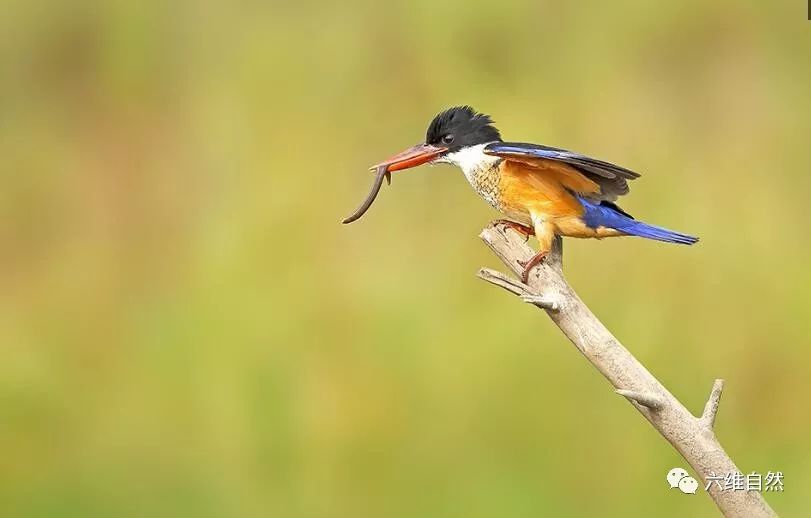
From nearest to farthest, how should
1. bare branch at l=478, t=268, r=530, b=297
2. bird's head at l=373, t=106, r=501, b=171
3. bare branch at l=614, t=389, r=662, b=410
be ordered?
bare branch at l=614, t=389, r=662, b=410 → bare branch at l=478, t=268, r=530, b=297 → bird's head at l=373, t=106, r=501, b=171

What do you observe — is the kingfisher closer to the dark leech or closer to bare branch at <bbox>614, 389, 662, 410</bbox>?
the dark leech

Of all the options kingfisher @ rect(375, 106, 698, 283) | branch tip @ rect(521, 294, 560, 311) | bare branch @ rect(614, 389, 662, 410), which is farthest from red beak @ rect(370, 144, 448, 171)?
bare branch @ rect(614, 389, 662, 410)

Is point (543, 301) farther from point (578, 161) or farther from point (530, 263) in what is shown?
point (578, 161)

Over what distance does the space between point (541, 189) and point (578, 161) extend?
18 cm

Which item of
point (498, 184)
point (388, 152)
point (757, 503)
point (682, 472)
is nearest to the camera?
point (757, 503)

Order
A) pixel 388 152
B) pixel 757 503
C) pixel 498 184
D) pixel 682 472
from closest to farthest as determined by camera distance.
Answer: pixel 757 503 < pixel 682 472 < pixel 498 184 < pixel 388 152

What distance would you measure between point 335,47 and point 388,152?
387 mm

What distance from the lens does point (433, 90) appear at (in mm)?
3445

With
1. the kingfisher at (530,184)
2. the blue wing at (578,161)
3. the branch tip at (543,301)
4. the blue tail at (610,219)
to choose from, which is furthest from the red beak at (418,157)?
the branch tip at (543,301)

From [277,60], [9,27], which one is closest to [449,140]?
[277,60]

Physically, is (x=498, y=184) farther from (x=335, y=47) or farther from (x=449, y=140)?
(x=335, y=47)

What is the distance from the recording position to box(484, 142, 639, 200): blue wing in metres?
1.70

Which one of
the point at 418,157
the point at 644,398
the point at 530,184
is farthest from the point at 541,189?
the point at 644,398

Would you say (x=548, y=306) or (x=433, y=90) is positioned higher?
(x=433, y=90)
